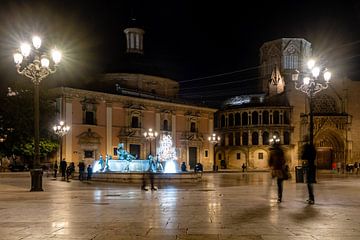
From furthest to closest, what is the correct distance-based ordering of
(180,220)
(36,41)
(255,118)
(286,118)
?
(255,118), (286,118), (36,41), (180,220)

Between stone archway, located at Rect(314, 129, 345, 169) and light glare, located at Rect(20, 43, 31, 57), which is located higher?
light glare, located at Rect(20, 43, 31, 57)

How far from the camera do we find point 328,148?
197ft

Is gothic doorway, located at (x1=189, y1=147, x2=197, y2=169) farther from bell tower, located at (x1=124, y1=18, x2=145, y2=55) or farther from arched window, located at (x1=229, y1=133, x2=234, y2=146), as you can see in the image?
bell tower, located at (x1=124, y1=18, x2=145, y2=55)

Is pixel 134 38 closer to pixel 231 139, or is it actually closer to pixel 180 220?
pixel 231 139

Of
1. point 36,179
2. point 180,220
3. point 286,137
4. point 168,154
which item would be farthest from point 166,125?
point 180,220

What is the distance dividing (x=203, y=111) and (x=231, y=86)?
1042 centimetres

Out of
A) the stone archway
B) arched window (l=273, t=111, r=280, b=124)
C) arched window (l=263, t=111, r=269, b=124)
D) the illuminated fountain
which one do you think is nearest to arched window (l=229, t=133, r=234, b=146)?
arched window (l=263, t=111, r=269, b=124)

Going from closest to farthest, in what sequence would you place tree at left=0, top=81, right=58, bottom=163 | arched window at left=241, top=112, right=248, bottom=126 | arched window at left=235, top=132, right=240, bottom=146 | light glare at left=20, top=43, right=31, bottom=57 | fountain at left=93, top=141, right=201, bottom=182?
light glare at left=20, top=43, right=31, bottom=57 < fountain at left=93, top=141, right=201, bottom=182 < tree at left=0, top=81, right=58, bottom=163 < arched window at left=241, top=112, right=248, bottom=126 < arched window at left=235, top=132, right=240, bottom=146

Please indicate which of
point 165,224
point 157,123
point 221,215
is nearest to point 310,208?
point 221,215

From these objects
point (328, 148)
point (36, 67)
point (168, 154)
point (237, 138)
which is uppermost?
point (36, 67)

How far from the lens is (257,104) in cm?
6231

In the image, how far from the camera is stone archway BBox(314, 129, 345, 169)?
59062 millimetres

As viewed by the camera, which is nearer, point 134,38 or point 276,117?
point 134,38

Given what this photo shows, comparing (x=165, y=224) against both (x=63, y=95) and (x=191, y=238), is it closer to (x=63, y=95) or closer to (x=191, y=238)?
(x=191, y=238)
